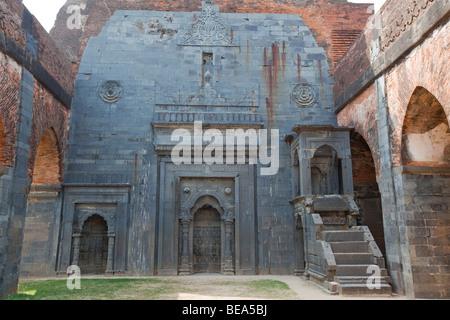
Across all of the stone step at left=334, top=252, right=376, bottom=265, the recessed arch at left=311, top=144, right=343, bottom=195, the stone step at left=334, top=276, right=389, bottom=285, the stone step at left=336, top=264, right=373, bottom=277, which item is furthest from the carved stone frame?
the stone step at left=334, top=276, right=389, bottom=285

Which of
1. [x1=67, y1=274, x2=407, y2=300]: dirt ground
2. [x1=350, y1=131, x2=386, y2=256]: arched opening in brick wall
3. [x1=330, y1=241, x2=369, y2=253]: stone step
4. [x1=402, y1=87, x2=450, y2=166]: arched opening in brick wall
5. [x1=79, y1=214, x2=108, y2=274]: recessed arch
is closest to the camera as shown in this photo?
[x1=67, y1=274, x2=407, y2=300]: dirt ground

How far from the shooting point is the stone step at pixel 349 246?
815 cm

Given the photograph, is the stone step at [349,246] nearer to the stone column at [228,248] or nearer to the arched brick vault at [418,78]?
the arched brick vault at [418,78]

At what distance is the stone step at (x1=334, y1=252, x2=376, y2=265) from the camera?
7.78m

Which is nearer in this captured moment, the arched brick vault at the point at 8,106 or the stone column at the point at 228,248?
the arched brick vault at the point at 8,106

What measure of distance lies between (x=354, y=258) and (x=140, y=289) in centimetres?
468

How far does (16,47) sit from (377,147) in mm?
8288

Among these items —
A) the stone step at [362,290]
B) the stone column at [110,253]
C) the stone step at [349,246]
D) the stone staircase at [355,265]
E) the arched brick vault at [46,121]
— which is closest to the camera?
the stone step at [362,290]

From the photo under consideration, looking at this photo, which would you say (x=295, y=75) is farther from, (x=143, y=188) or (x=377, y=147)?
(x=143, y=188)

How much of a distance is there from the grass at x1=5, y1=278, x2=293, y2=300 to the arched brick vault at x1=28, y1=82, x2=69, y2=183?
2.56m

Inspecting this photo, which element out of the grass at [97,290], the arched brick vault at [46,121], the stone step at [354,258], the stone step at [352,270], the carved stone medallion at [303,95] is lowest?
the grass at [97,290]

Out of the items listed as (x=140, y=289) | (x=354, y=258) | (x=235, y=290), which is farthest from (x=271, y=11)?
(x=140, y=289)

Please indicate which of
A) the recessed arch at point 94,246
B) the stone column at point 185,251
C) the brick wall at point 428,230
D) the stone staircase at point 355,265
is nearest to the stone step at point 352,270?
the stone staircase at point 355,265

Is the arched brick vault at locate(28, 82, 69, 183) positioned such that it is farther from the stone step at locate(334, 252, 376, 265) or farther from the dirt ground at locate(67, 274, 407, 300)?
the stone step at locate(334, 252, 376, 265)
